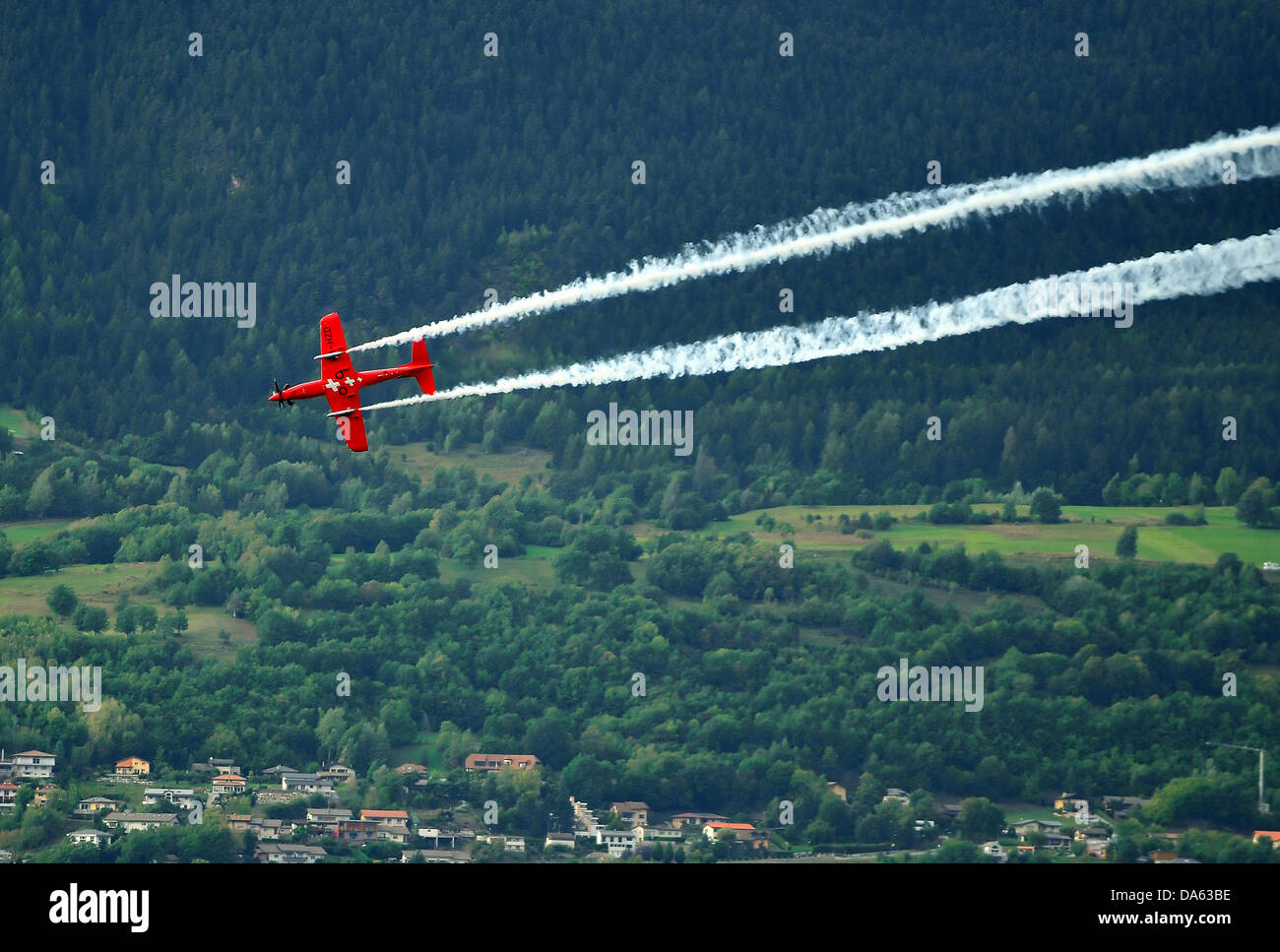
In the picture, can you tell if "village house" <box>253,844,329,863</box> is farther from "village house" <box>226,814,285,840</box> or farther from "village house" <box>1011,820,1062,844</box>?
"village house" <box>1011,820,1062,844</box>

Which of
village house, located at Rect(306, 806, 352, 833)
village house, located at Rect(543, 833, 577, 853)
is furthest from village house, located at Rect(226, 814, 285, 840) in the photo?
village house, located at Rect(543, 833, 577, 853)

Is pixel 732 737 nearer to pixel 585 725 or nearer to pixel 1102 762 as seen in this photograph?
pixel 585 725

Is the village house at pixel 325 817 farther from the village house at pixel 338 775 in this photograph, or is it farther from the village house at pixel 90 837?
the village house at pixel 90 837

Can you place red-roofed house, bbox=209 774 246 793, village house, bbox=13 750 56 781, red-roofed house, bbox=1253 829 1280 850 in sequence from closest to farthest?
red-roofed house, bbox=1253 829 1280 850 → red-roofed house, bbox=209 774 246 793 → village house, bbox=13 750 56 781

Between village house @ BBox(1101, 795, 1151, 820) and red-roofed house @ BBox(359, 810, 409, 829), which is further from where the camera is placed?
village house @ BBox(1101, 795, 1151, 820)

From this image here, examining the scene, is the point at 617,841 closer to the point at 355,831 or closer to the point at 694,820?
the point at 694,820

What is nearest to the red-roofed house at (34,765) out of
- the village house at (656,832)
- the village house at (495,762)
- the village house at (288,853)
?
the village house at (288,853)

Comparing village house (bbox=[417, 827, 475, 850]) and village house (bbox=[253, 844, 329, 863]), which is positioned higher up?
village house (bbox=[417, 827, 475, 850])
